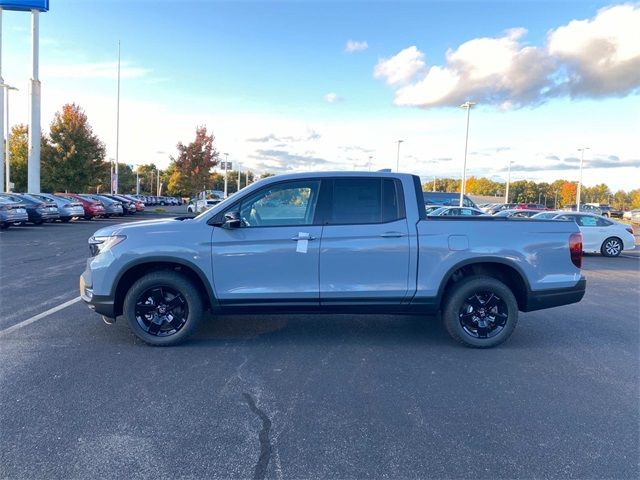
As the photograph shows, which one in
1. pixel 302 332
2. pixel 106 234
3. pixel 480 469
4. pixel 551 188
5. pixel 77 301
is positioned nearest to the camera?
pixel 480 469

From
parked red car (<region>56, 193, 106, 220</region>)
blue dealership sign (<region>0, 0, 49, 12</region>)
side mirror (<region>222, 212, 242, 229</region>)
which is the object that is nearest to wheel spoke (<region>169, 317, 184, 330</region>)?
side mirror (<region>222, 212, 242, 229</region>)

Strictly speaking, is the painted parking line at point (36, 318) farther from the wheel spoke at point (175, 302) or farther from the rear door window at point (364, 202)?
the rear door window at point (364, 202)

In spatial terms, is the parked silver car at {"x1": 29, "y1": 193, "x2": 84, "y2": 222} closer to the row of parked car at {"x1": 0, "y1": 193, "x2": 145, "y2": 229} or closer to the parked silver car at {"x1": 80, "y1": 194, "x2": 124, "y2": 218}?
the row of parked car at {"x1": 0, "y1": 193, "x2": 145, "y2": 229}

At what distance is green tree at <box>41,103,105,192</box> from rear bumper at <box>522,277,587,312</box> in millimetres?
43968

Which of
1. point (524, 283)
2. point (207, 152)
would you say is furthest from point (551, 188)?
Answer: point (524, 283)

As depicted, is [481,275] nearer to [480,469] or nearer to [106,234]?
[480,469]

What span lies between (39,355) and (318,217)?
128 inches

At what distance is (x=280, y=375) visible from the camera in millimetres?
4480

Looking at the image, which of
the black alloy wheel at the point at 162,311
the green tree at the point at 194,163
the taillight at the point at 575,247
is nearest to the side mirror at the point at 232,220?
the black alloy wheel at the point at 162,311

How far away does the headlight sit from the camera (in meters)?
5.10

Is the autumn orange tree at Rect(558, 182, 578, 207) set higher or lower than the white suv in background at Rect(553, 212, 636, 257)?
higher

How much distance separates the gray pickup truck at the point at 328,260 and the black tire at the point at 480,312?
1 cm

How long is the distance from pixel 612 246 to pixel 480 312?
13.1 metres

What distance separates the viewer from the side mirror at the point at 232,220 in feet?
16.2
